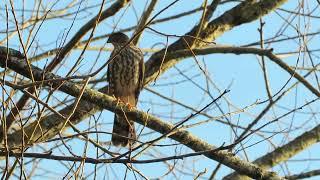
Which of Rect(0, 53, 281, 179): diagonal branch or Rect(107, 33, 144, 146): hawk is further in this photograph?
Rect(107, 33, 144, 146): hawk

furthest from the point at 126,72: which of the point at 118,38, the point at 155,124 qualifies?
the point at 155,124

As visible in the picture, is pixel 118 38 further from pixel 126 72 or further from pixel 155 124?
pixel 155 124


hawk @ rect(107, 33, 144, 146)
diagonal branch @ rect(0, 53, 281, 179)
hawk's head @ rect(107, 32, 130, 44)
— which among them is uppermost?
hawk's head @ rect(107, 32, 130, 44)

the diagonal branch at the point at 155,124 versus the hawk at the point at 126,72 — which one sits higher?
the hawk at the point at 126,72

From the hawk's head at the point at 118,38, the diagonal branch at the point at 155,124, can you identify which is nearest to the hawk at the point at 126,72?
the hawk's head at the point at 118,38

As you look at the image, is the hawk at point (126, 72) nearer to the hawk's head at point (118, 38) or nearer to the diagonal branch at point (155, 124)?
the hawk's head at point (118, 38)

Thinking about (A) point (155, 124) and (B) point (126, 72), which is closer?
(A) point (155, 124)

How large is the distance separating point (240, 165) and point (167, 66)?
6.83 ft

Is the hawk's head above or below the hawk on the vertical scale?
above

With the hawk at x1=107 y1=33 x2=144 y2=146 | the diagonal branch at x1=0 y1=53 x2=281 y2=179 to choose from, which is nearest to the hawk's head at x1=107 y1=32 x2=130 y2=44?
the hawk at x1=107 y1=33 x2=144 y2=146

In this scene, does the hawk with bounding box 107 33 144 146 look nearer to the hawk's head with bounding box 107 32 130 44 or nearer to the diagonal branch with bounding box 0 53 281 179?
the hawk's head with bounding box 107 32 130 44

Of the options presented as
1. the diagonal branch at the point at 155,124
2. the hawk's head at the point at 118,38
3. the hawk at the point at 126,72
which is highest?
the hawk's head at the point at 118,38

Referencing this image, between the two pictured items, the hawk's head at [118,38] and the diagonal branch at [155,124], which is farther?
the hawk's head at [118,38]

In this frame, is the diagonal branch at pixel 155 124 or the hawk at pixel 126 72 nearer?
the diagonal branch at pixel 155 124
